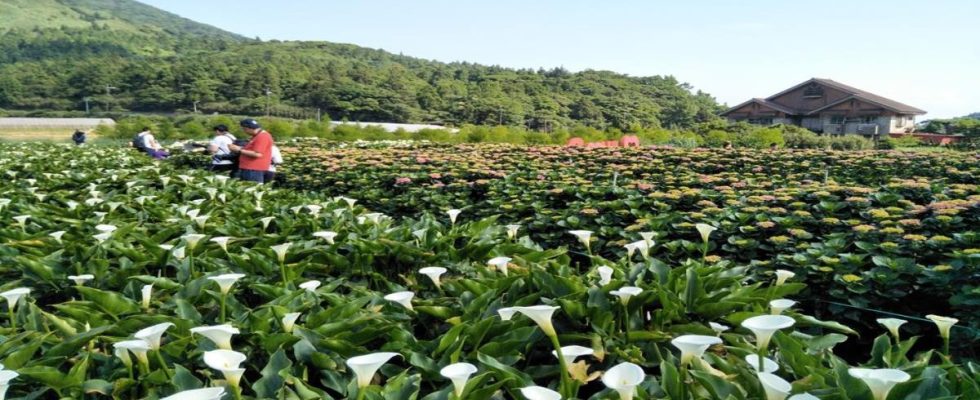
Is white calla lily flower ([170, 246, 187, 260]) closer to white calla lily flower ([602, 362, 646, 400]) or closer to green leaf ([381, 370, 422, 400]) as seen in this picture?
green leaf ([381, 370, 422, 400])

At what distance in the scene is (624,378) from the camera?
1.29m

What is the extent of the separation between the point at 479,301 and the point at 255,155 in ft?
20.3

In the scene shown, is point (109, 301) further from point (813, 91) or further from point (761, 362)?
point (813, 91)

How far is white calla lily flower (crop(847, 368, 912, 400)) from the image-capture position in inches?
46.4

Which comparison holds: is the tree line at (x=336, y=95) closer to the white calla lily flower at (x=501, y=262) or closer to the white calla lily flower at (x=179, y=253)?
the white calla lily flower at (x=179, y=253)

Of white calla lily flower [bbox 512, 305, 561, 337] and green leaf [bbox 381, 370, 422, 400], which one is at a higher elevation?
white calla lily flower [bbox 512, 305, 561, 337]

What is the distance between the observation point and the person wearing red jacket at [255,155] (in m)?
7.52

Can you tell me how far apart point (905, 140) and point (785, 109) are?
62.5ft

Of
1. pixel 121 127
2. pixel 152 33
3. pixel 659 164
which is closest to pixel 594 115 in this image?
pixel 121 127

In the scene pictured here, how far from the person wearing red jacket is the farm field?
6.67ft

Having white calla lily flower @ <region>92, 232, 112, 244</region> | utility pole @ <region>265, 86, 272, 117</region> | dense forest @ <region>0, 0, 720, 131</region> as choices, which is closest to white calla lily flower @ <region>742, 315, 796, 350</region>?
white calla lily flower @ <region>92, 232, 112, 244</region>

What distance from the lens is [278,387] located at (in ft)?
4.89

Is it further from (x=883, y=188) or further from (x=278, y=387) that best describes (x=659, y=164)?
(x=278, y=387)

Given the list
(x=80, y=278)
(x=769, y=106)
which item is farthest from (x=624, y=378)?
(x=769, y=106)
